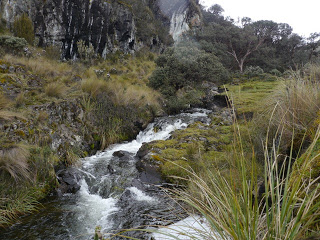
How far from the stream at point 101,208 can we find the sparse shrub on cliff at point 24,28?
1064 centimetres

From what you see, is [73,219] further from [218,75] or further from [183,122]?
[218,75]

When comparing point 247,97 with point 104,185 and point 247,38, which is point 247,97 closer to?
point 104,185

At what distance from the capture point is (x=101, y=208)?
3750 mm

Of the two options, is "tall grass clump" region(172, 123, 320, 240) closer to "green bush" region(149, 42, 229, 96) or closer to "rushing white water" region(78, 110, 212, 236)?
"rushing white water" region(78, 110, 212, 236)

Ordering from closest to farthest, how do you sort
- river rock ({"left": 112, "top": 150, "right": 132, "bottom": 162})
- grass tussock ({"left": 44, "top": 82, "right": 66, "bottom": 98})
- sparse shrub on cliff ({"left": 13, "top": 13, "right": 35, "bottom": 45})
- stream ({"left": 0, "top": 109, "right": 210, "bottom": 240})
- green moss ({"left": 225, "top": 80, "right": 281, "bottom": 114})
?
1. green moss ({"left": 225, "top": 80, "right": 281, "bottom": 114})
2. stream ({"left": 0, "top": 109, "right": 210, "bottom": 240})
3. river rock ({"left": 112, "top": 150, "right": 132, "bottom": 162})
4. grass tussock ({"left": 44, "top": 82, "right": 66, "bottom": 98})
5. sparse shrub on cliff ({"left": 13, "top": 13, "right": 35, "bottom": 45})

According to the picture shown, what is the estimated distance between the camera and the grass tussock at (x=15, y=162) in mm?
3355

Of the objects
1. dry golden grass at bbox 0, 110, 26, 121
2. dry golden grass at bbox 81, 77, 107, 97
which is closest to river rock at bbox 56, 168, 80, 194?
dry golden grass at bbox 0, 110, 26, 121

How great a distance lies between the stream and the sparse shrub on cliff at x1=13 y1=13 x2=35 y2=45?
10637 mm

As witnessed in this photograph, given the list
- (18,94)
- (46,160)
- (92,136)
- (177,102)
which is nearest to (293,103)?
(46,160)

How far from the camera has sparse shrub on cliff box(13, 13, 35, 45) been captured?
12.1 metres

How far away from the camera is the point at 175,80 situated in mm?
12164

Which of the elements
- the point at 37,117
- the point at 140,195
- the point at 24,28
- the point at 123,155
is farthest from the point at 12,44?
the point at 140,195

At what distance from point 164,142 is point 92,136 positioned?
7.97ft

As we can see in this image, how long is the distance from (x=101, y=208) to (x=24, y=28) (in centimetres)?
1308
